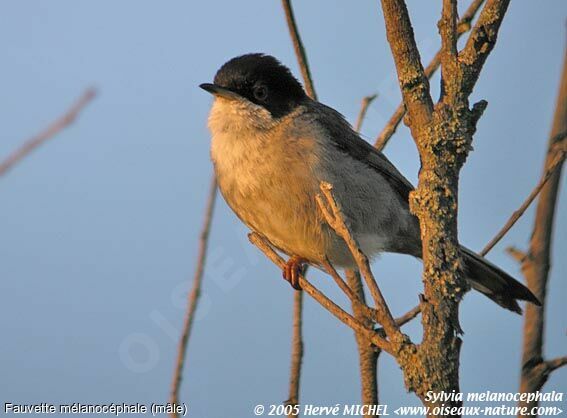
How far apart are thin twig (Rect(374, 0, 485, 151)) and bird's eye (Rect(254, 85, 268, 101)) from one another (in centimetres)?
94

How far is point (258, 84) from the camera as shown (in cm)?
518

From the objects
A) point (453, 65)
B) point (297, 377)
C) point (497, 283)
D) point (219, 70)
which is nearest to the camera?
point (453, 65)

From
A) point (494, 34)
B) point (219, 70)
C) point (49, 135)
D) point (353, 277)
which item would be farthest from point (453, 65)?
point (219, 70)

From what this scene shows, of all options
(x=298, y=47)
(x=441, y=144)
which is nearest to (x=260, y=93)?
(x=298, y=47)

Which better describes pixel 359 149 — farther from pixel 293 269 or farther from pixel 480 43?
pixel 480 43

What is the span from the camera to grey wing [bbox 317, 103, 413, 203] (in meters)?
5.19

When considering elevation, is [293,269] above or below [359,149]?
below

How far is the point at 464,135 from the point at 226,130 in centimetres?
263

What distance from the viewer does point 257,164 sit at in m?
4.79

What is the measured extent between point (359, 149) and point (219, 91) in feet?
3.26

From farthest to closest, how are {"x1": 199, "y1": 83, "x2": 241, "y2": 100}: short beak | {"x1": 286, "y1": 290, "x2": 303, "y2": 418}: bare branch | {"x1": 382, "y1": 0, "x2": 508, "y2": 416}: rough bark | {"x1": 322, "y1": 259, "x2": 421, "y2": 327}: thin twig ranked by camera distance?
{"x1": 199, "y1": 83, "x2": 241, "y2": 100}: short beak < {"x1": 286, "y1": 290, "x2": 303, "y2": 418}: bare branch < {"x1": 322, "y1": 259, "x2": 421, "y2": 327}: thin twig < {"x1": 382, "y1": 0, "x2": 508, "y2": 416}: rough bark

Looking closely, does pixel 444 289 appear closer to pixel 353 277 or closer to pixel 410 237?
pixel 353 277

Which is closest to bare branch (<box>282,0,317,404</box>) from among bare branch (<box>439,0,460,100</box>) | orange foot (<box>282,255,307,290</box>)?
orange foot (<box>282,255,307,290</box>)

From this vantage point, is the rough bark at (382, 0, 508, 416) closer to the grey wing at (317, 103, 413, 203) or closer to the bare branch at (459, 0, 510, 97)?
the bare branch at (459, 0, 510, 97)
